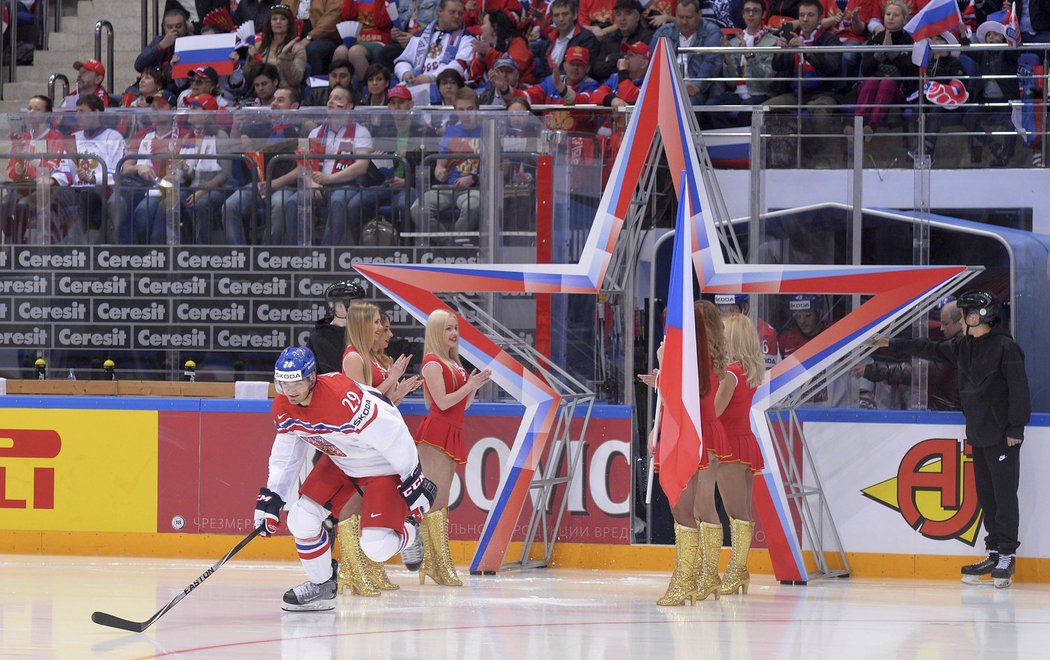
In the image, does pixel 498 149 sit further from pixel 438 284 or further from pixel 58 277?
pixel 58 277

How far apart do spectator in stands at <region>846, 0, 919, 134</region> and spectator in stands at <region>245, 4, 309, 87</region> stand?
16.9 feet

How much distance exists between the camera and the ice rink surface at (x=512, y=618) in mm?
6613

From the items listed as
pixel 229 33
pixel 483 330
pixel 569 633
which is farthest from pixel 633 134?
pixel 229 33

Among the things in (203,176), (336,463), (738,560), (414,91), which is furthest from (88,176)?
(738,560)

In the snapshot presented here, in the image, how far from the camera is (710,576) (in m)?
8.26

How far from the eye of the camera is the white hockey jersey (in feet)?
24.2

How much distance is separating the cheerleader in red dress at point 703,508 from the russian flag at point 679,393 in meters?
0.09

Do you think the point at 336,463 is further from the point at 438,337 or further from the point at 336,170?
the point at 336,170

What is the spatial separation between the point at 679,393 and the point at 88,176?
4.67 m

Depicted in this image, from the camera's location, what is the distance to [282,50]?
542 inches

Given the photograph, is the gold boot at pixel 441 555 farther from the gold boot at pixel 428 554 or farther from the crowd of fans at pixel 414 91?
the crowd of fans at pixel 414 91

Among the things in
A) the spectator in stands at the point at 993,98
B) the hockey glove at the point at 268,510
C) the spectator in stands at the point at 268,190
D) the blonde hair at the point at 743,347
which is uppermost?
the spectator in stands at the point at 993,98

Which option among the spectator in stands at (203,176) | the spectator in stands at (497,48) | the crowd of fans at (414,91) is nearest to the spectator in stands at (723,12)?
the crowd of fans at (414,91)

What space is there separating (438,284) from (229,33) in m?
6.04
